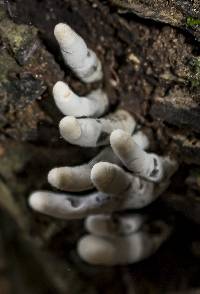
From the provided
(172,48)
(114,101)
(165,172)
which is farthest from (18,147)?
(172,48)

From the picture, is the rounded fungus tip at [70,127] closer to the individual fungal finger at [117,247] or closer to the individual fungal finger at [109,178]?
the individual fungal finger at [109,178]

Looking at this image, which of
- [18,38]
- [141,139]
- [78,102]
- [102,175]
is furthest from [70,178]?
[18,38]

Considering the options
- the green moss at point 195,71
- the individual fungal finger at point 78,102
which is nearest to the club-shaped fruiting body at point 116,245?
the individual fungal finger at point 78,102

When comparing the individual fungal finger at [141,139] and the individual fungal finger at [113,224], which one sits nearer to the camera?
the individual fungal finger at [141,139]

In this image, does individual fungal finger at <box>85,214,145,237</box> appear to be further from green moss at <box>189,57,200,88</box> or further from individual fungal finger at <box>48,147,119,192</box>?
green moss at <box>189,57,200,88</box>

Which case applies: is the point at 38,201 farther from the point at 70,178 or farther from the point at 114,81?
the point at 114,81

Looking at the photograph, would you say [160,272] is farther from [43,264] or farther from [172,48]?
[172,48]

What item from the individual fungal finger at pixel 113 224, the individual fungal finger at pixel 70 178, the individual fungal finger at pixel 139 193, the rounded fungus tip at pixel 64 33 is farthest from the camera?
the individual fungal finger at pixel 113 224
